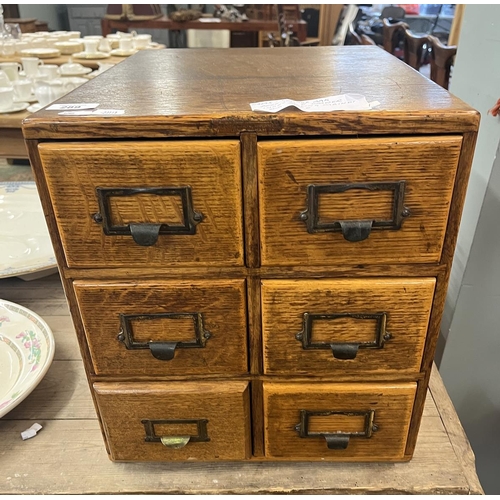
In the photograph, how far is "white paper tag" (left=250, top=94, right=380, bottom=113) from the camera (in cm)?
45

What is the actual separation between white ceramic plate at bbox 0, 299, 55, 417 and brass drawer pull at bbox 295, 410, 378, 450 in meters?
0.38

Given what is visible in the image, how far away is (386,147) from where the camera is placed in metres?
0.44

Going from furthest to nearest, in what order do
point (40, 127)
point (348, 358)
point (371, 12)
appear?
point (371, 12)
point (348, 358)
point (40, 127)

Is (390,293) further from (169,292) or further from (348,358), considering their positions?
(169,292)

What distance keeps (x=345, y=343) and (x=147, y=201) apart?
0.27 metres

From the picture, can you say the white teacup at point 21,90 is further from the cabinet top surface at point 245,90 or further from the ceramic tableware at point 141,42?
the ceramic tableware at point 141,42

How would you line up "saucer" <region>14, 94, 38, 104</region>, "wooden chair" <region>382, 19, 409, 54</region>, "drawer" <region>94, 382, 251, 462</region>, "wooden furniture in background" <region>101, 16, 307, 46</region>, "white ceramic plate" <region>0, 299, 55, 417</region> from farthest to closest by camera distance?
1. "wooden furniture in background" <region>101, 16, 307, 46</region>
2. "wooden chair" <region>382, 19, 409, 54</region>
3. "saucer" <region>14, 94, 38, 104</region>
4. "white ceramic plate" <region>0, 299, 55, 417</region>
5. "drawer" <region>94, 382, 251, 462</region>

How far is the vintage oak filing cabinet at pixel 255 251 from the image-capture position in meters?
0.45

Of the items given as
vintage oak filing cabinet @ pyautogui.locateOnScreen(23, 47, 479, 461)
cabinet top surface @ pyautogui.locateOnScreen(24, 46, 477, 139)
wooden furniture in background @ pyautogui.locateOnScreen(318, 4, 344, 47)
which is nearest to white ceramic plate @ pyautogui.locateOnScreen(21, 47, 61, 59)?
cabinet top surface @ pyautogui.locateOnScreen(24, 46, 477, 139)

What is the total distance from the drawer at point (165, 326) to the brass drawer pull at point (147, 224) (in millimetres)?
66

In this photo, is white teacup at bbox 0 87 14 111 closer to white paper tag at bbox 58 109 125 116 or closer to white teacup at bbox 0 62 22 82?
white teacup at bbox 0 62 22 82

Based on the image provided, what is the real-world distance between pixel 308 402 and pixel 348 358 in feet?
0.29

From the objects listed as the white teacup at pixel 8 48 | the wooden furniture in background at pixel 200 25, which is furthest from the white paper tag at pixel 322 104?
the wooden furniture in background at pixel 200 25

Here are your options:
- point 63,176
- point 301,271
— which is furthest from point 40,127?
point 301,271
